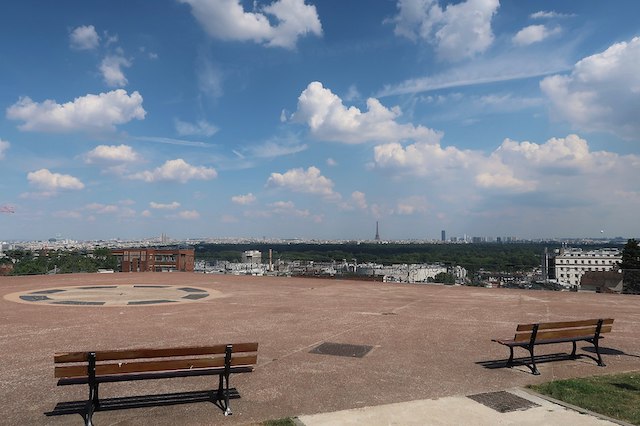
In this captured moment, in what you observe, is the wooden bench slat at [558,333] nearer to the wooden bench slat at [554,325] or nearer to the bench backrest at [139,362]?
the wooden bench slat at [554,325]

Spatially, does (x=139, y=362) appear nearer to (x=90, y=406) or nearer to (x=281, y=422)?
(x=90, y=406)

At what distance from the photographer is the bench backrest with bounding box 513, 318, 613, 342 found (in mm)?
7375

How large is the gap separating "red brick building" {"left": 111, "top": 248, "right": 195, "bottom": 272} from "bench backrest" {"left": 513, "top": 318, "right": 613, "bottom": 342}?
23.9 metres

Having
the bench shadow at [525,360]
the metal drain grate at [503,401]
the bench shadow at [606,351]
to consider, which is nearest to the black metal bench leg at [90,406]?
the metal drain grate at [503,401]

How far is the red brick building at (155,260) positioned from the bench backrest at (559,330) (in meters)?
23.9

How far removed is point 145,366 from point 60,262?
963 inches

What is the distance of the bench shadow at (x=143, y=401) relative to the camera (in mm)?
5474

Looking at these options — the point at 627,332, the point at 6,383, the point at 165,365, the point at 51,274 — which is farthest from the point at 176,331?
the point at 51,274

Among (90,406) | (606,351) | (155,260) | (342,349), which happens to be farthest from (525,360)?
(155,260)

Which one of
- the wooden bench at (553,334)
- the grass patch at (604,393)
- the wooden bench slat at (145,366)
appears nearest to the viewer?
the wooden bench slat at (145,366)

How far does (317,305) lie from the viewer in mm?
14391

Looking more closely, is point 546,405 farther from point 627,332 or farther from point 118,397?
point 627,332

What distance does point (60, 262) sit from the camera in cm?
2623

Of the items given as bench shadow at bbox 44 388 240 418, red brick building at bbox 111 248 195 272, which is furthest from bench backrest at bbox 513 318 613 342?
red brick building at bbox 111 248 195 272
